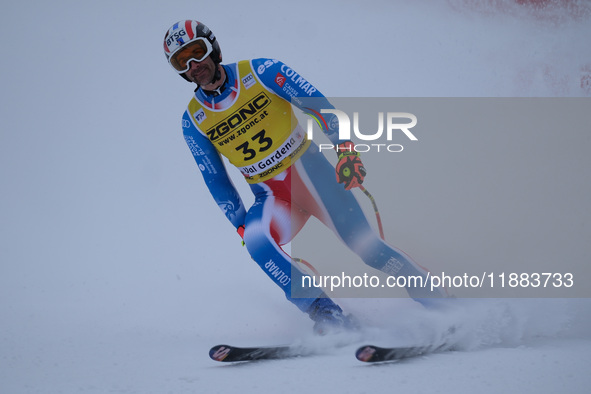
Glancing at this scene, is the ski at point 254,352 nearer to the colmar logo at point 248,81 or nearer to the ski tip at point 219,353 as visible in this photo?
the ski tip at point 219,353

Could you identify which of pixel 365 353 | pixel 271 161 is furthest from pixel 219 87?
pixel 365 353

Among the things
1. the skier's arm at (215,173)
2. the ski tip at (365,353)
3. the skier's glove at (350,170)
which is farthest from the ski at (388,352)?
the skier's arm at (215,173)

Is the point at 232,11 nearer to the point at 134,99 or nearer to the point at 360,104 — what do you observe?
the point at 134,99

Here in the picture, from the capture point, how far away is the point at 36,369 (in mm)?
3143

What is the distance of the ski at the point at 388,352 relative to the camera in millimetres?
2717

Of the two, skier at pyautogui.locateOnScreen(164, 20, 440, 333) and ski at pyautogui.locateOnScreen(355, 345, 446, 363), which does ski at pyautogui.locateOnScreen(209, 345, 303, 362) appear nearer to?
skier at pyautogui.locateOnScreen(164, 20, 440, 333)

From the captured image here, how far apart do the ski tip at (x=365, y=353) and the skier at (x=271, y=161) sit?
446 mm

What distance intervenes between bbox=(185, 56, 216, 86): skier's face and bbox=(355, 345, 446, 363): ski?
171 cm

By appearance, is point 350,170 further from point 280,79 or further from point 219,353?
point 219,353

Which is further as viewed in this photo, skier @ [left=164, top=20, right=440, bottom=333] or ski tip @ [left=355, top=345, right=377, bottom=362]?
skier @ [left=164, top=20, right=440, bottom=333]

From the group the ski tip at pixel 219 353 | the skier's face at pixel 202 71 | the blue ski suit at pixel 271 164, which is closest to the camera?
the ski tip at pixel 219 353

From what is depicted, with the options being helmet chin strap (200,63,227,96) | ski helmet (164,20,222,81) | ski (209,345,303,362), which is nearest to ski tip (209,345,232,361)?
ski (209,345,303,362)

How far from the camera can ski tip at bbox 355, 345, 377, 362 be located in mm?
2704

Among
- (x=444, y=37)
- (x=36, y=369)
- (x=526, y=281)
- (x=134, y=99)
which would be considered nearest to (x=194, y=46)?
(x=36, y=369)
